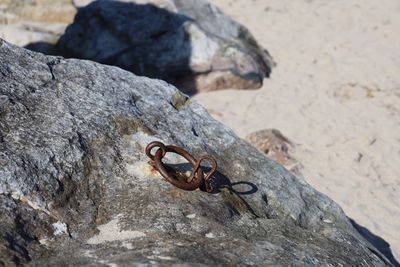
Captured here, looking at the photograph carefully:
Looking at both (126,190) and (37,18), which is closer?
(126,190)

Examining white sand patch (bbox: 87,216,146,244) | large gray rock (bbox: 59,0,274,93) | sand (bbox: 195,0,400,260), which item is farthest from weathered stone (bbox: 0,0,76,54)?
white sand patch (bbox: 87,216,146,244)

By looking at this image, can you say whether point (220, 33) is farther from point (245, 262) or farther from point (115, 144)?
point (245, 262)

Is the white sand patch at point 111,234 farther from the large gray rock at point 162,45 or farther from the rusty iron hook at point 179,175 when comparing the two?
the large gray rock at point 162,45

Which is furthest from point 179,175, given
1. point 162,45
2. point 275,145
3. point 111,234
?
point 162,45

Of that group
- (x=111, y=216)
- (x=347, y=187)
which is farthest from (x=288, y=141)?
(x=111, y=216)

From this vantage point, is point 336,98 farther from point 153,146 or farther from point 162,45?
point 153,146

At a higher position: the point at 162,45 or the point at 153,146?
the point at 153,146
